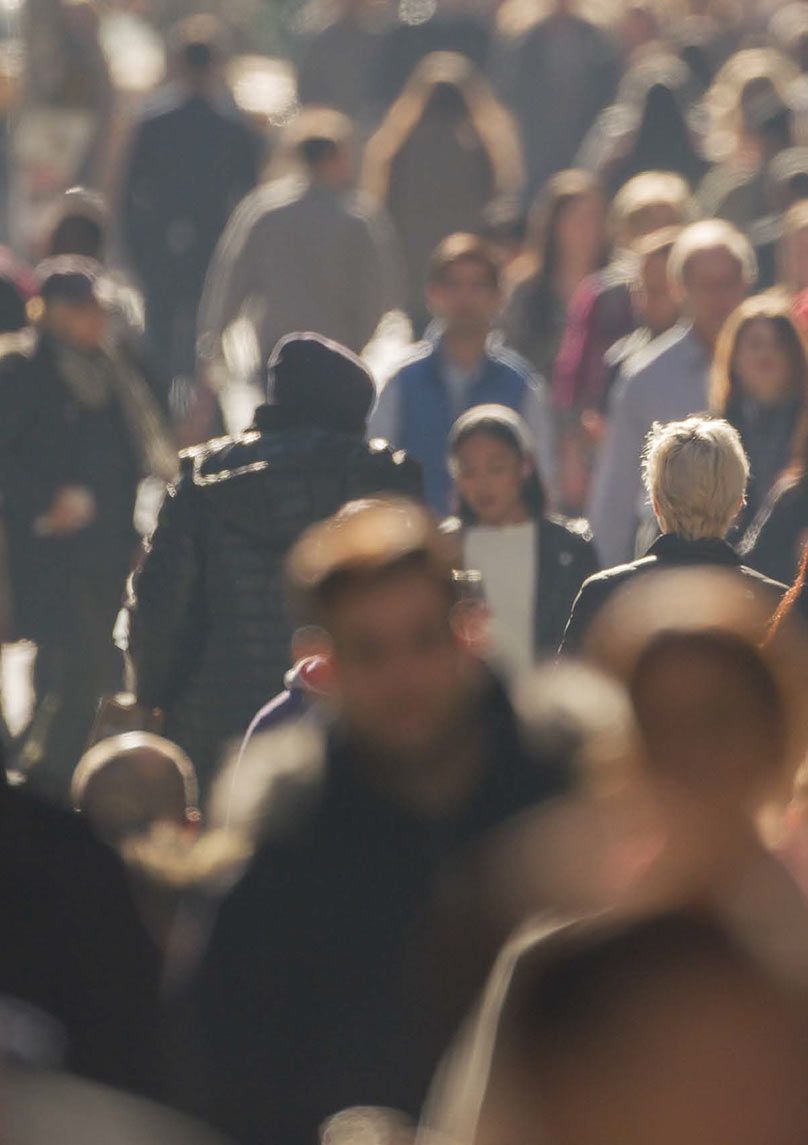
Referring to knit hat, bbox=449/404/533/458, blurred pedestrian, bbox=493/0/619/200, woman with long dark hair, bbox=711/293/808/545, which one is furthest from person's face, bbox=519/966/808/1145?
blurred pedestrian, bbox=493/0/619/200

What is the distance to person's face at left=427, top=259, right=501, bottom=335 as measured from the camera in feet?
33.5

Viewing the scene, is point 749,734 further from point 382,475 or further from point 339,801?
point 382,475

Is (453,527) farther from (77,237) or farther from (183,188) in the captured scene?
(183,188)

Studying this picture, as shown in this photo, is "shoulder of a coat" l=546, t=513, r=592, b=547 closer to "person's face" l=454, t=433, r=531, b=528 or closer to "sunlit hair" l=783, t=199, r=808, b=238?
"person's face" l=454, t=433, r=531, b=528

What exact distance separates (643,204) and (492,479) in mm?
4927

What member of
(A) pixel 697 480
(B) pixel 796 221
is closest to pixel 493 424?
(A) pixel 697 480

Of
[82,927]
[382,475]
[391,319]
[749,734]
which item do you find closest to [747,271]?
[382,475]

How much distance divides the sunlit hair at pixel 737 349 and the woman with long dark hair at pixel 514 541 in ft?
3.00

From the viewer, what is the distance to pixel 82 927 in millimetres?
4340

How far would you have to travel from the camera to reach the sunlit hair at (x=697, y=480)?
22.5 feet

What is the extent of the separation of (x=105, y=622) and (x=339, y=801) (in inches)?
239

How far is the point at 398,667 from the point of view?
168 inches

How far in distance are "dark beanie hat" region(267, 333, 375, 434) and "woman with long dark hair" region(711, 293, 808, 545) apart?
169 cm

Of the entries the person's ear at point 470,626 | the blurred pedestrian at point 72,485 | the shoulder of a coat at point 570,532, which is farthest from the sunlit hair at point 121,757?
the blurred pedestrian at point 72,485
